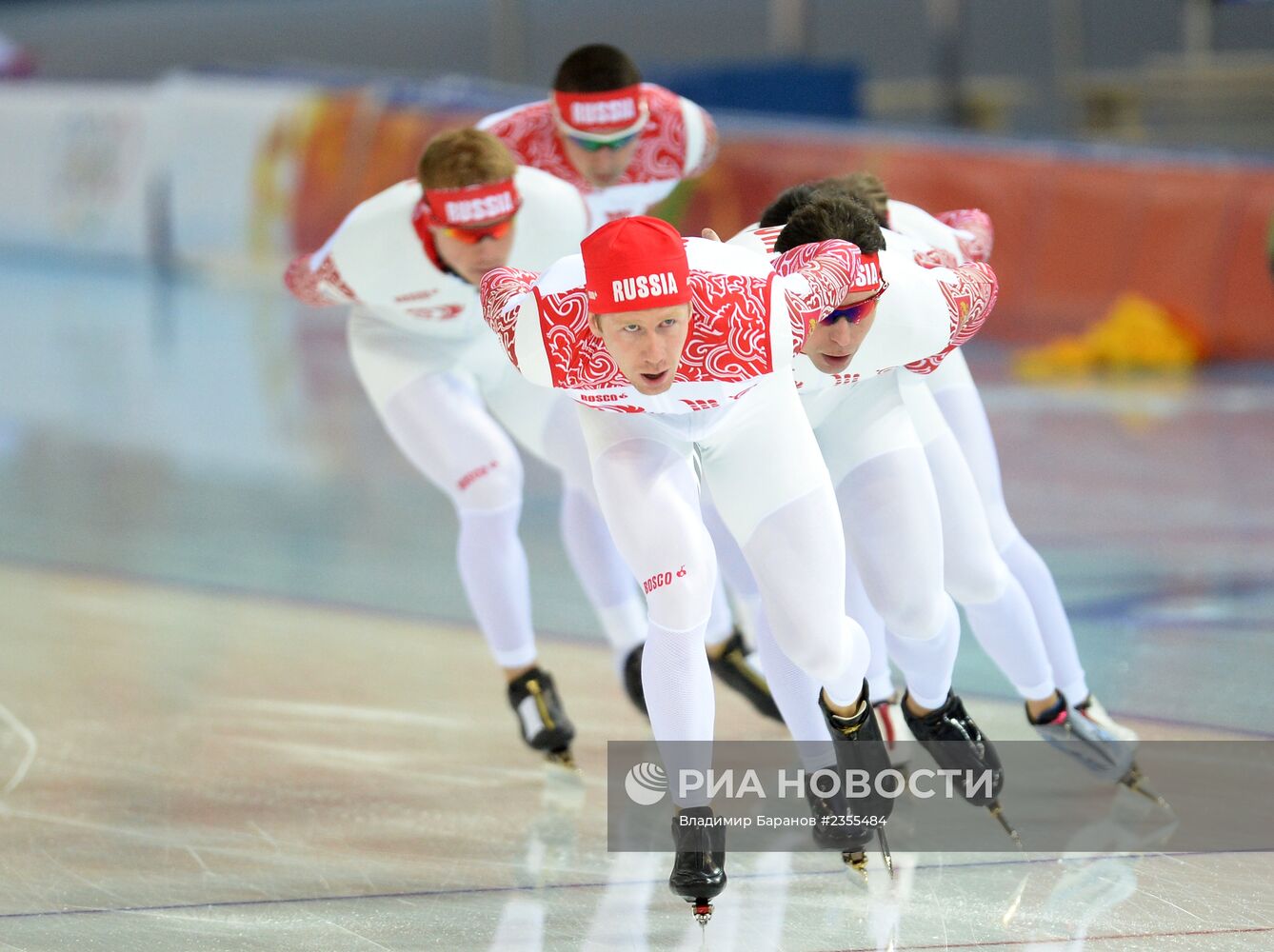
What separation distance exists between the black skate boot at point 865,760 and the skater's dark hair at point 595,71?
6.97ft

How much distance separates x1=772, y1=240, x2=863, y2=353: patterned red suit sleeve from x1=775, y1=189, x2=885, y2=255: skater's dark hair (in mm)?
50

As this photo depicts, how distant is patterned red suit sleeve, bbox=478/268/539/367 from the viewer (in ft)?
12.8

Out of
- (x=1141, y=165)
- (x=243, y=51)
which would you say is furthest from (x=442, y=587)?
(x=243, y=51)

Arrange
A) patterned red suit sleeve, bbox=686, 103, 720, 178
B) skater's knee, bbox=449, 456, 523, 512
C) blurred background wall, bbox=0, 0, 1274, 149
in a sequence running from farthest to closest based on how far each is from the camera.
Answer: blurred background wall, bbox=0, 0, 1274, 149
patterned red suit sleeve, bbox=686, 103, 720, 178
skater's knee, bbox=449, 456, 523, 512

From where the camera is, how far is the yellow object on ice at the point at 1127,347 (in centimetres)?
1078

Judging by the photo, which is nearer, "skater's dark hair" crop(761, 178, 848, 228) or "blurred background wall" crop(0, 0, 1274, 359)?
"skater's dark hair" crop(761, 178, 848, 228)

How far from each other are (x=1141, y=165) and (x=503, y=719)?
6737 millimetres

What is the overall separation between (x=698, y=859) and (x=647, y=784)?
931mm

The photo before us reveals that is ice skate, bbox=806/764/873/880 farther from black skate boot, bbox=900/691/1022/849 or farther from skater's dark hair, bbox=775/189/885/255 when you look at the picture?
skater's dark hair, bbox=775/189/885/255

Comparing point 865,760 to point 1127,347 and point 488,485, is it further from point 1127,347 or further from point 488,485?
point 1127,347

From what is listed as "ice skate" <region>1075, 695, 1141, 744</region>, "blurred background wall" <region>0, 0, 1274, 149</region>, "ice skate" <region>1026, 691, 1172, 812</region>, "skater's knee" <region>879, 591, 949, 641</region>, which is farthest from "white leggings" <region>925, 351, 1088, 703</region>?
"blurred background wall" <region>0, 0, 1274, 149</region>

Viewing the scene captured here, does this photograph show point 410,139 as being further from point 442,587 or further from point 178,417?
point 442,587

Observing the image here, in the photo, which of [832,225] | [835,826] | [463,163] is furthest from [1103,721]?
[463,163]

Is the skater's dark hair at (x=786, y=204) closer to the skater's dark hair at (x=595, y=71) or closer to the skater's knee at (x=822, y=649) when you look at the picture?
the skater's knee at (x=822, y=649)
